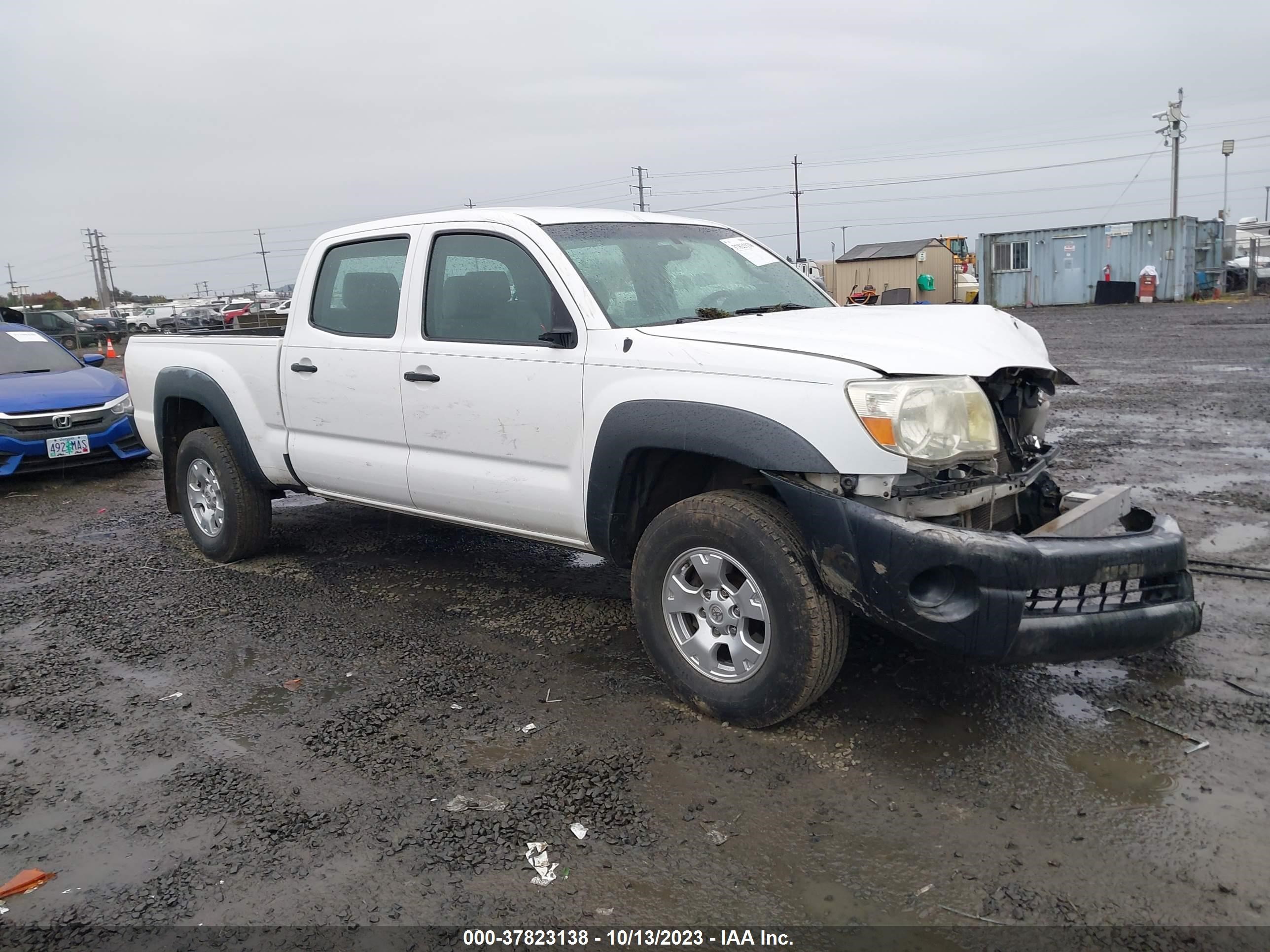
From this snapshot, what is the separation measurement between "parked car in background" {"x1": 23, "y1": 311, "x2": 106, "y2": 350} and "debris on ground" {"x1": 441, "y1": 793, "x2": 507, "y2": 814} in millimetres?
26373

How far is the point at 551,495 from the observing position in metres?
4.16

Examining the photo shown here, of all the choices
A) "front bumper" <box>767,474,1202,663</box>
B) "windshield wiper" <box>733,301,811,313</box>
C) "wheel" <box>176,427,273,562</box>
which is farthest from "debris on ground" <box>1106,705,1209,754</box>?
"wheel" <box>176,427,273,562</box>

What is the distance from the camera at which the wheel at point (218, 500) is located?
234 inches

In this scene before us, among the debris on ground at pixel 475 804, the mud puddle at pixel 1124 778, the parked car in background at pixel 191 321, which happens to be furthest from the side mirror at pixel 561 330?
the parked car in background at pixel 191 321

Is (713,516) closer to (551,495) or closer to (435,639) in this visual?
(551,495)

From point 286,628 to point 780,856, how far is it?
308 cm

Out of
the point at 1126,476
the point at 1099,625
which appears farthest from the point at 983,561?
the point at 1126,476

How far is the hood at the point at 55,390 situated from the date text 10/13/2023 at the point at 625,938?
7489mm

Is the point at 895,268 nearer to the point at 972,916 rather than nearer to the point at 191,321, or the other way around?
the point at 191,321

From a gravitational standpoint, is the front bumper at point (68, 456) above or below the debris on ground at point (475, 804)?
above

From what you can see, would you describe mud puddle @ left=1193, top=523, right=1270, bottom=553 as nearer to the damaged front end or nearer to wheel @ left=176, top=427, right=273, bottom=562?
the damaged front end

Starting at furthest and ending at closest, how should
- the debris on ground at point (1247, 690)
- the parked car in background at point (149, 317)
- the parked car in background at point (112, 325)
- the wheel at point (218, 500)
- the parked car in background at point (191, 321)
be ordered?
the parked car in background at point (149, 317) → the parked car in background at point (112, 325) → the parked car in background at point (191, 321) → the wheel at point (218, 500) → the debris on ground at point (1247, 690)

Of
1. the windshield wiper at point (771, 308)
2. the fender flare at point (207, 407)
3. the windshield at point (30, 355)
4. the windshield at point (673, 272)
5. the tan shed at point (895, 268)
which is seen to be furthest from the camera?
the tan shed at point (895, 268)

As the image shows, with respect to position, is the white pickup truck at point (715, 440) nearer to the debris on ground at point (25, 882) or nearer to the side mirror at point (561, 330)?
the side mirror at point (561, 330)
